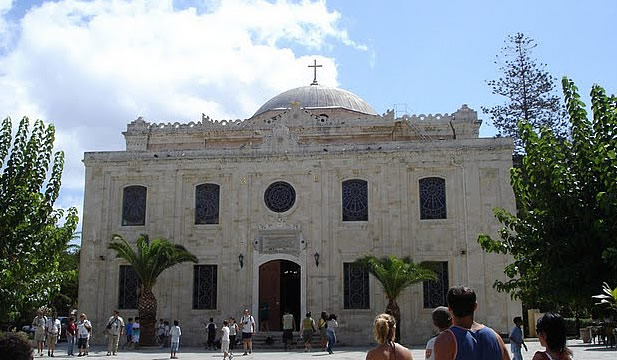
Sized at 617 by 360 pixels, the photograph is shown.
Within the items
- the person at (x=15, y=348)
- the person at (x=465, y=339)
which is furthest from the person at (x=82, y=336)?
the person at (x=15, y=348)

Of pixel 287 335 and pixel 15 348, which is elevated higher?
pixel 15 348

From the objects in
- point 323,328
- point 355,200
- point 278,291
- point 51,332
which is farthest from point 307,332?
point 51,332

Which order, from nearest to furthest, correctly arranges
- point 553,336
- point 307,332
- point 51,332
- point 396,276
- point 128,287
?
point 553,336 < point 51,332 < point 307,332 < point 396,276 < point 128,287

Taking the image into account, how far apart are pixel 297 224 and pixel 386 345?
775 inches

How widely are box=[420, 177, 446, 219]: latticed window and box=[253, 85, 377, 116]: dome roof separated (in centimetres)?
915

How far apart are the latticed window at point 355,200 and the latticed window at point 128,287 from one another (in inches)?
329

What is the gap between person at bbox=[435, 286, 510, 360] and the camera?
479 cm

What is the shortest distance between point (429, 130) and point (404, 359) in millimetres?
23898

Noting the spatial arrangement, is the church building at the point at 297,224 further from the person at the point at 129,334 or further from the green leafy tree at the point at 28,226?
the green leafy tree at the point at 28,226

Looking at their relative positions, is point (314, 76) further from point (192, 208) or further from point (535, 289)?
point (535, 289)

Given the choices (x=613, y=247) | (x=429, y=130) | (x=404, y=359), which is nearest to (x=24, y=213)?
(x=404, y=359)

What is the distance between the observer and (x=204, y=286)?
1009 inches

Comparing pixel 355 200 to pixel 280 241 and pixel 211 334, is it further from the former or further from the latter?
Result: pixel 211 334

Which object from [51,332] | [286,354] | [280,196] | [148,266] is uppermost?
[280,196]
